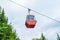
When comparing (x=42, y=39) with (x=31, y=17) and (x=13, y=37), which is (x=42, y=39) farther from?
(x=31, y=17)

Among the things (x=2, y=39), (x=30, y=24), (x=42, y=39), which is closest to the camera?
(x=30, y=24)

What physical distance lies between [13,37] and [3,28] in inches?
98.1

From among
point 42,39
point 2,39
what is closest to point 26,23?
point 2,39

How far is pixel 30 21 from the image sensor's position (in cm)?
1838

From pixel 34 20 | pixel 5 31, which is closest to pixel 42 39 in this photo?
pixel 5 31

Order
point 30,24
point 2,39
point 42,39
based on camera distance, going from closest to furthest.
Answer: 1. point 30,24
2. point 2,39
3. point 42,39

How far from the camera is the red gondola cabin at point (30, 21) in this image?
17.6 meters

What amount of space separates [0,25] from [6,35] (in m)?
2.39

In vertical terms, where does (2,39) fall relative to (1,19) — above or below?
below

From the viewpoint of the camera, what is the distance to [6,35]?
161 ft

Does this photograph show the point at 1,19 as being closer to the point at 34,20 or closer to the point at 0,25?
the point at 0,25

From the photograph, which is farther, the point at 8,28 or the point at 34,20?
the point at 8,28

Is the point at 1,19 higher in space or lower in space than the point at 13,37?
higher

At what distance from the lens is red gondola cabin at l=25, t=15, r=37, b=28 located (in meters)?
17.6
